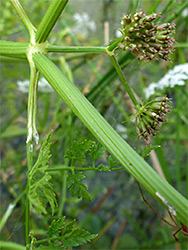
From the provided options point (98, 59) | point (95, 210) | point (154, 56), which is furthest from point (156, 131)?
point (98, 59)

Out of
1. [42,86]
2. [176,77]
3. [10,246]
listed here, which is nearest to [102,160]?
[42,86]

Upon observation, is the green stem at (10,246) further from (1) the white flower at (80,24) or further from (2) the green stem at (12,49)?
(1) the white flower at (80,24)

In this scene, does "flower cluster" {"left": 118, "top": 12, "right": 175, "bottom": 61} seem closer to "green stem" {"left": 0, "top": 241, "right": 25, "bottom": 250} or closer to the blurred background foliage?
"green stem" {"left": 0, "top": 241, "right": 25, "bottom": 250}

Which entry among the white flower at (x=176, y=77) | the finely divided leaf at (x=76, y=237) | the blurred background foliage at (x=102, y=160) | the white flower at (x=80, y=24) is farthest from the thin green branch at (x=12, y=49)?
the white flower at (x=80, y=24)

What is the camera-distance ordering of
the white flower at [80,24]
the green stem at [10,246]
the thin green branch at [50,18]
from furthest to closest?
the white flower at [80,24], the green stem at [10,246], the thin green branch at [50,18]

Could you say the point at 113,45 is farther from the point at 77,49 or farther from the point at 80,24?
the point at 80,24

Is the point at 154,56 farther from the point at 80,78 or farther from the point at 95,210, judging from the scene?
the point at 80,78
